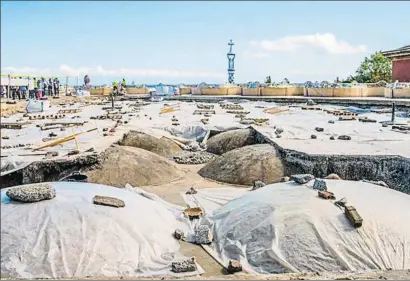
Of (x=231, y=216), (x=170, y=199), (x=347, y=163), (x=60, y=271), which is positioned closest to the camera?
(x=60, y=271)

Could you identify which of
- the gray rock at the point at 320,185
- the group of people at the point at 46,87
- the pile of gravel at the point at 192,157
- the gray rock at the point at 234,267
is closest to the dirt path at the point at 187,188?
the gray rock at the point at 234,267

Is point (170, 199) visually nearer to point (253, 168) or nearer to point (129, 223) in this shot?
point (253, 168)

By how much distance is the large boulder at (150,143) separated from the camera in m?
12.0

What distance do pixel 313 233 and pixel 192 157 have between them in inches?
259

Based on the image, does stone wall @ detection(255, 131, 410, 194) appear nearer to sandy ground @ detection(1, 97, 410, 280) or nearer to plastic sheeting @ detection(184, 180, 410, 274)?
sandy ground @ detection(1, 97, 410, 280)

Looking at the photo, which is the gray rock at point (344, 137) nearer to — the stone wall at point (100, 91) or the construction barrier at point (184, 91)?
the construction barrier at point (184, 91)

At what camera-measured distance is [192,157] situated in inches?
449

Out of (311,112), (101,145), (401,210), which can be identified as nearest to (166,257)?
(401,210)

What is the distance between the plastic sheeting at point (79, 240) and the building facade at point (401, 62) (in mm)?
18038

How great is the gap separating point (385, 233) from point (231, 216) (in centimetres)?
161

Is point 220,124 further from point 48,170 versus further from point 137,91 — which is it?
point 137,91

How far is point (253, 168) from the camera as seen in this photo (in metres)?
9.02

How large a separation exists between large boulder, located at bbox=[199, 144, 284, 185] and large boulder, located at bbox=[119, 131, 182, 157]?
7.47 ft

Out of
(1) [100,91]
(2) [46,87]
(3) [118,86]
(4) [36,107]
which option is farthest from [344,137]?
(1) [100,91]
